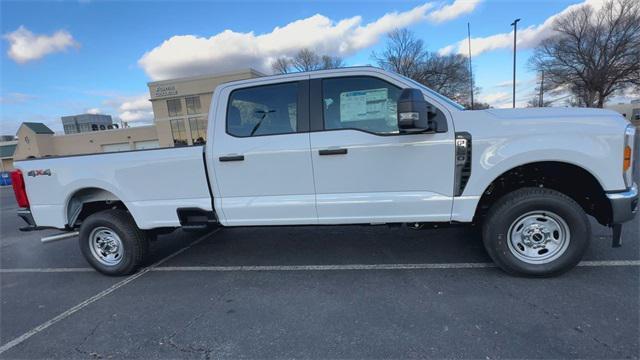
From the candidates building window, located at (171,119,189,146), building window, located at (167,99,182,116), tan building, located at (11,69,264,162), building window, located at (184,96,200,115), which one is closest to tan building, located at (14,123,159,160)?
tan building, located at (11,69,264,162)

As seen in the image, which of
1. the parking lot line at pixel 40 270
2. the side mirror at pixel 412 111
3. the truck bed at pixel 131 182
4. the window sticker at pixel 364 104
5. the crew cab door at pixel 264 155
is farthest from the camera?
the parking lot line at pixel 40 270

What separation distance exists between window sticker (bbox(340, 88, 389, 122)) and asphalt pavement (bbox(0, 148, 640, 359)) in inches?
67.2

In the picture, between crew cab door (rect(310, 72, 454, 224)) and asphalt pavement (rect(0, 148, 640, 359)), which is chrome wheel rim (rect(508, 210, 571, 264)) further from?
crew cab door (rect(310, 72, 454, 224))

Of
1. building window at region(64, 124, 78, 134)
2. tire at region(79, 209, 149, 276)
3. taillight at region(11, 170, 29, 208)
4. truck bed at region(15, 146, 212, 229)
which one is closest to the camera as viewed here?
truck bed at region(15, 146, 212, 229)

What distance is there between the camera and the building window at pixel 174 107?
175 ft

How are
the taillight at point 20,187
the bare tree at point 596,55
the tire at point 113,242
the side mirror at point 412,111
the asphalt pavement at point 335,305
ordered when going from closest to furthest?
1. the asphalt pavement at point 335,305
2. the side mirror at point 412,111
3. the tire at point 113,242
4. the taillight at point 20,187
5. the bare tree at point 596,55

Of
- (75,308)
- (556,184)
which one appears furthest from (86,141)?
(556,184)

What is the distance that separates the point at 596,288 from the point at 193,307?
3764 millimetres

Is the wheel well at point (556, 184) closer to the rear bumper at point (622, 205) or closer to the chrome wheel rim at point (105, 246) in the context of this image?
the rear bumper at point (622, 205)

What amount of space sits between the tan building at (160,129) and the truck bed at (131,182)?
47.5 metres

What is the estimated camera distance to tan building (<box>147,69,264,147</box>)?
171ft

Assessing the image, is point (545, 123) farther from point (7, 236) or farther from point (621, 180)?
point (7, 236)

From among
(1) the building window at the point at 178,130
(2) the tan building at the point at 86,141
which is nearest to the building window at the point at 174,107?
(1) the building window at the point at 178,130

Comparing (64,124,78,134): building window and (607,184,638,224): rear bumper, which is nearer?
(607,184,638,224): rear bumper
